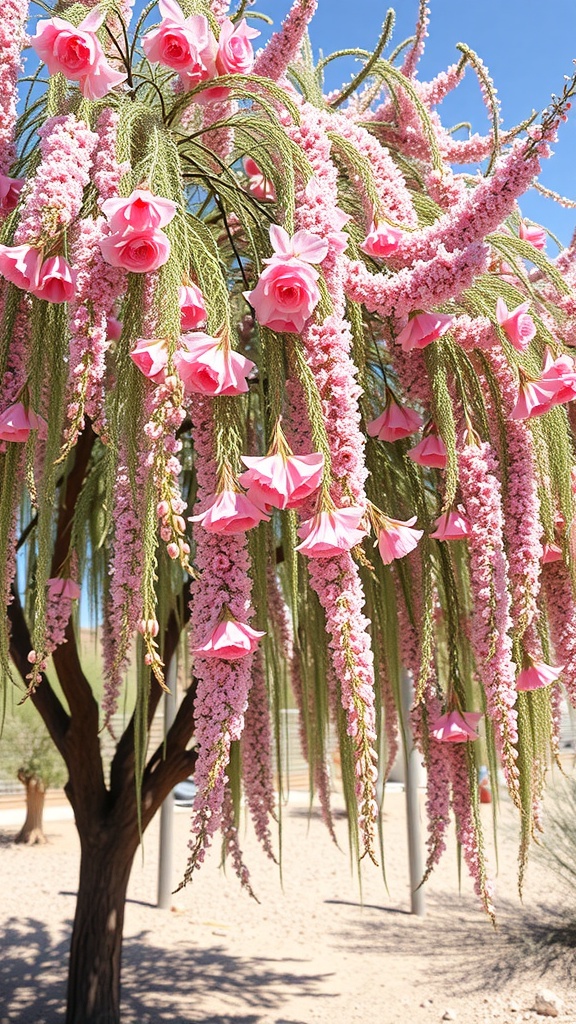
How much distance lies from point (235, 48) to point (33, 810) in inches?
361

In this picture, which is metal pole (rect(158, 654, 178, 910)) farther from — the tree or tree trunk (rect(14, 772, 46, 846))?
the tree

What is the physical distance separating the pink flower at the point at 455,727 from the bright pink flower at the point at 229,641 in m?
0.86

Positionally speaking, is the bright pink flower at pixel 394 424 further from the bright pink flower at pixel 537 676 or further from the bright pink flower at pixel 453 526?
the bright pink flower at pixel 537 676

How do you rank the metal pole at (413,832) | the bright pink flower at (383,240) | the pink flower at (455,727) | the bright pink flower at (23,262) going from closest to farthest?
the bright pink flower at (23,262)
the bright pink flower at (383,240)
the pink flower at (455,727)
the metal pole at (413,832)

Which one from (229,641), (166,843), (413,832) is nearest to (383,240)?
(229,641)

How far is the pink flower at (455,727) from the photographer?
1938mm

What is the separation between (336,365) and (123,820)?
116 inches

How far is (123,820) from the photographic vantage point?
3682mm

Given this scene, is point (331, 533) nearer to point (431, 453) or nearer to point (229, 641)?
point (229, 641)

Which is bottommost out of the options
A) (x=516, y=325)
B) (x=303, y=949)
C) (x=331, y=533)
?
(x=303, y=949)

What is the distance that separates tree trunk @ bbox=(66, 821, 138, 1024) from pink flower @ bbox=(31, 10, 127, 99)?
121 inches

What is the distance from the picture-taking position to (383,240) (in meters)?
1.62

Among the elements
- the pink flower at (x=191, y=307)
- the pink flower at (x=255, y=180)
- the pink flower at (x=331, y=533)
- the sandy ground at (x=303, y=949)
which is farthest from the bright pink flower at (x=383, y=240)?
the sandy ground at (x=303, y=949)

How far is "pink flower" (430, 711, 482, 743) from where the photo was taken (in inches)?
76.3
